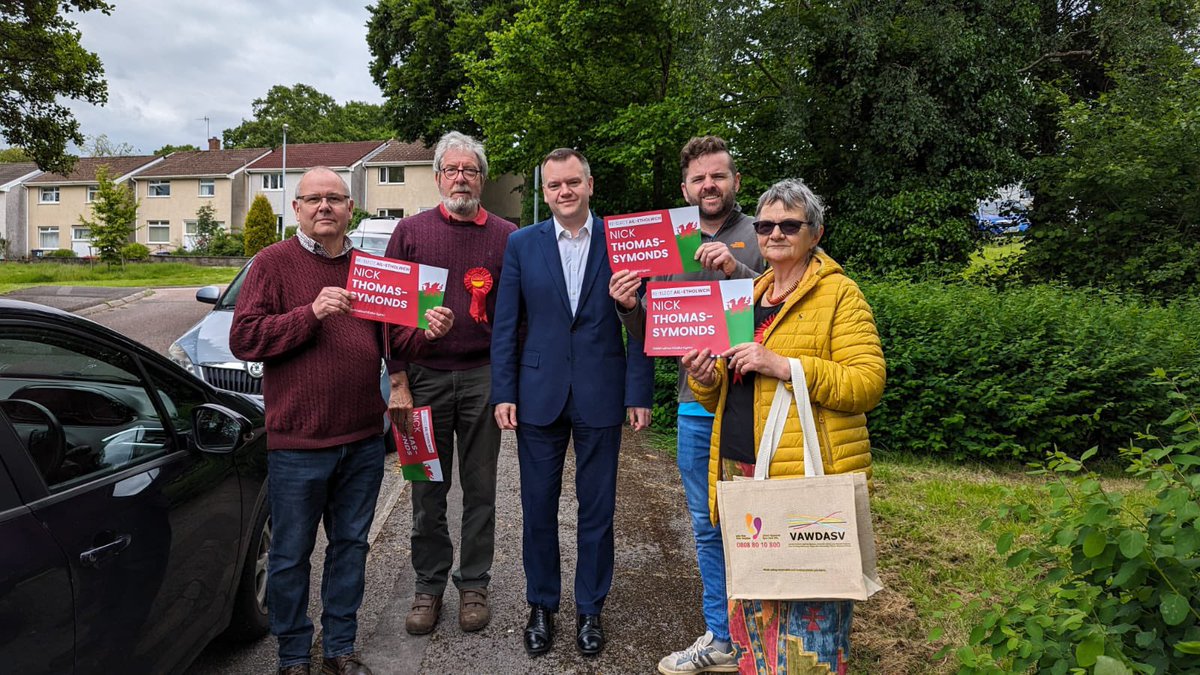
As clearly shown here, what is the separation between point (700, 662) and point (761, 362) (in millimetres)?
1633

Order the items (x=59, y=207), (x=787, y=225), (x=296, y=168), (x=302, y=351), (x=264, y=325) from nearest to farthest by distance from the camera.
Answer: (x=787, y=225), (x=264, y=325), (x=302, y=351), (x=296, y=168), (x=59, y=207)

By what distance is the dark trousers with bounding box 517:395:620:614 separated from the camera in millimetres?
3346

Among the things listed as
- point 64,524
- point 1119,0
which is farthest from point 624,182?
point 64,524

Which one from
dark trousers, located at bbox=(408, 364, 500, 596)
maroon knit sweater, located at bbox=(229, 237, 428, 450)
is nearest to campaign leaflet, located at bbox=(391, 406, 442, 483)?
dark trousers, located at bbox=(408, 364, 500, 596)

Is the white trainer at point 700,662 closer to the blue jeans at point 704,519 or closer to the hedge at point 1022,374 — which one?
the blue jeans at point 704,519

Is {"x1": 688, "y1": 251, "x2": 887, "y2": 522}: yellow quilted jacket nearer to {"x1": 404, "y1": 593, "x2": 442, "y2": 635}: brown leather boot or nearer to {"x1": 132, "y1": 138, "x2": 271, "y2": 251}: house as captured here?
{"x1": 404, "y1": 593, "x2": 442, "y2": 635}: brown leather boot

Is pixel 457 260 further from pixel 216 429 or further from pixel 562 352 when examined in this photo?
pixel 216 429

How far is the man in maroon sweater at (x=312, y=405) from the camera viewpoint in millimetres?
2906

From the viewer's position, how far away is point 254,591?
3311 millimetres

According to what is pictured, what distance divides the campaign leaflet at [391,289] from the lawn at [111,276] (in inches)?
868

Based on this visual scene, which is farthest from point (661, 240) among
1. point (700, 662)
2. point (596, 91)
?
point (596, 91)

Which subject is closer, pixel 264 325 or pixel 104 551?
pixel 104 551

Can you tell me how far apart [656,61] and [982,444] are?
1543 cm

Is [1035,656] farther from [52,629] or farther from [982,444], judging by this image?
[982,444]
